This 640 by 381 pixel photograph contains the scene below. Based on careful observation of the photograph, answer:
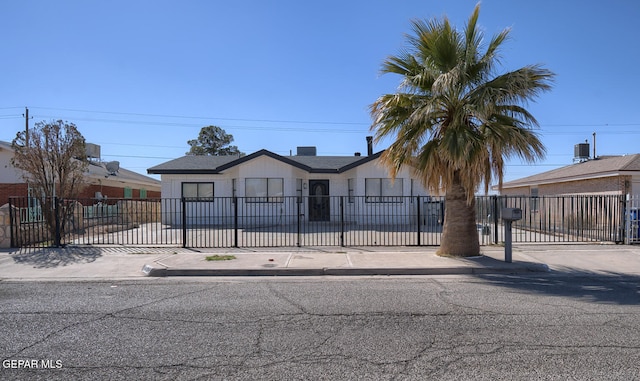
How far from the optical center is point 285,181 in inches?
834

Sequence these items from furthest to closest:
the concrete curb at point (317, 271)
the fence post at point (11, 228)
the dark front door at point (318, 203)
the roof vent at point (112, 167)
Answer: the roof vent at point (112, 167) → the dark front door at point (318, 203) → the fence post at point (11, 228) → the concrete curb at point (317, 271)

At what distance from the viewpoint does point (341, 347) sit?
4.45m

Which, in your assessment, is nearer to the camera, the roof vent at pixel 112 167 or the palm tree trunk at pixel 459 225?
the palm tree trunk at pixel 459 225

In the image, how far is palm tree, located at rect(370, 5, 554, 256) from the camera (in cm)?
911

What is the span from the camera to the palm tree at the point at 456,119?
911 centimetres

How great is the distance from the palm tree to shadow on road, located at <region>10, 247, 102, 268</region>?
26.8 feet

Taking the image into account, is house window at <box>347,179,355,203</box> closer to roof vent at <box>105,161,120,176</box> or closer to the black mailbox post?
the black mailbox post

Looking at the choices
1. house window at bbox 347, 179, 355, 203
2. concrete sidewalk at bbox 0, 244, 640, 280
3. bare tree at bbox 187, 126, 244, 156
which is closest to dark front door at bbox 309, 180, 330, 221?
house window at bbox 347, 179, 355, 203

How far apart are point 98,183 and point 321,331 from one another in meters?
26.4

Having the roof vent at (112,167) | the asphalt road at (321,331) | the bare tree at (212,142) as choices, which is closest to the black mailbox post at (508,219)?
the asphalt road at (321,331)

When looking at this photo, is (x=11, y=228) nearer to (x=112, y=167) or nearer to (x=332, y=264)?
(x=332, y=264)

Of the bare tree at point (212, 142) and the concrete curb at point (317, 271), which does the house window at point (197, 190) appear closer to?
the concrete curb at point (317, 271)

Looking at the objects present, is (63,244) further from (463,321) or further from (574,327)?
(574,327)

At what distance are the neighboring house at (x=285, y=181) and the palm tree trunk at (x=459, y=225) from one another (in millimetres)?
10183
